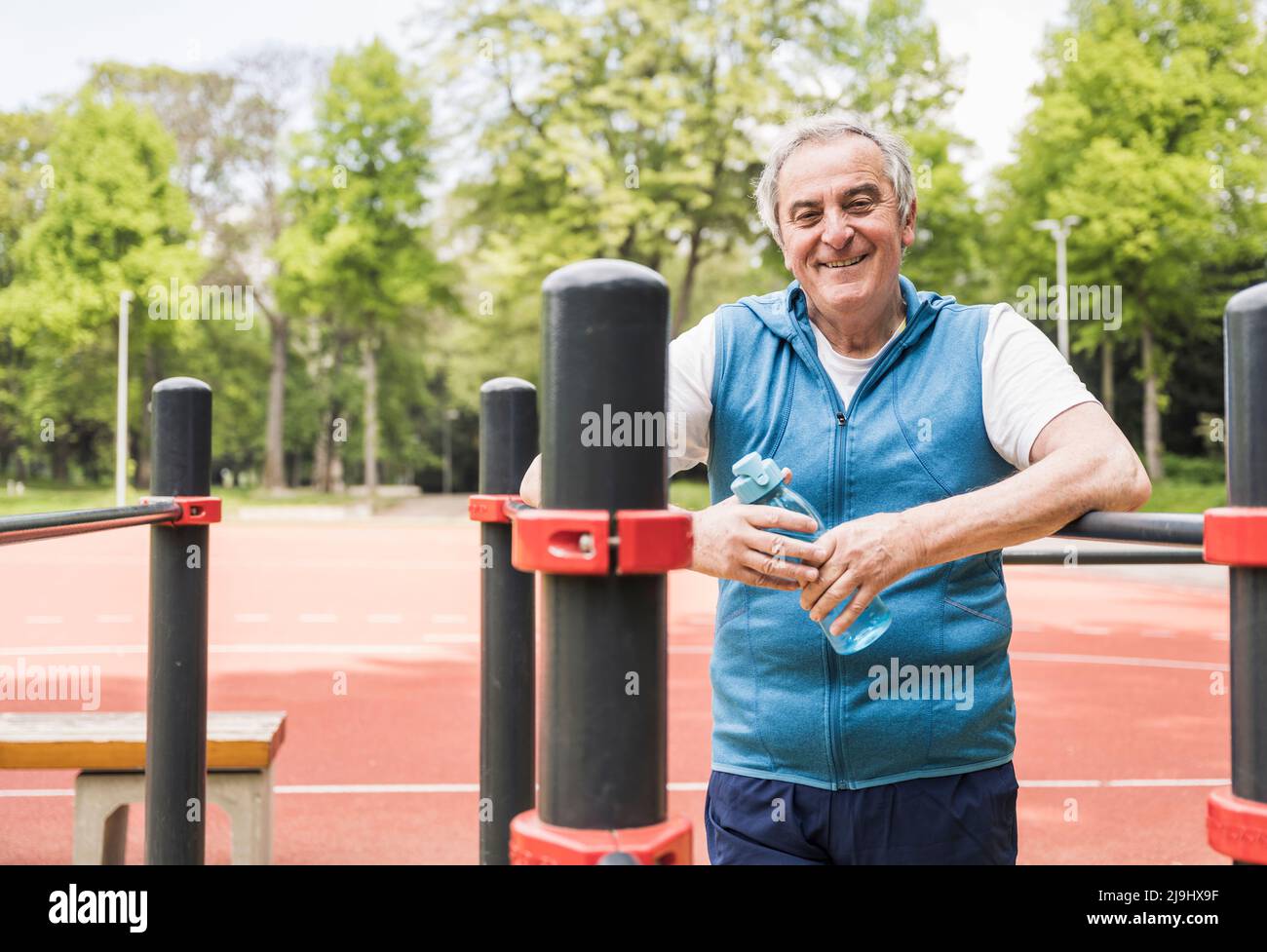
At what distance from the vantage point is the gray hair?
187cm

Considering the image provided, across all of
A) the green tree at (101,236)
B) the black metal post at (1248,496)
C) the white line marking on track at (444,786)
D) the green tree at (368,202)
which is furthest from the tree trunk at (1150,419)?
the black metal post at (1248,496)

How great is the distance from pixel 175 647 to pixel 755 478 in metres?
1.53

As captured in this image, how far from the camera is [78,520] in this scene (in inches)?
76.1

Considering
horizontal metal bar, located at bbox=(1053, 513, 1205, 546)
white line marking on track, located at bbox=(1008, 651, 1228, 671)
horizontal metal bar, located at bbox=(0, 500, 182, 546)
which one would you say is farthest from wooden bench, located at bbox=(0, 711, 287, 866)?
white line marking on track, located at bbox=(1008, 651, 1228, 671)

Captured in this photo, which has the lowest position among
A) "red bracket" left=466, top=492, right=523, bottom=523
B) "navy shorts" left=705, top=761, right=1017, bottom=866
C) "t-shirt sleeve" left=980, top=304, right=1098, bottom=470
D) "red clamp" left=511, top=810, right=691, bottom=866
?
"navy shorts" left=705, top=761, right=1017, bottom=866

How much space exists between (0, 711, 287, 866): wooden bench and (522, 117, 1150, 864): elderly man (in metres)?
2.12

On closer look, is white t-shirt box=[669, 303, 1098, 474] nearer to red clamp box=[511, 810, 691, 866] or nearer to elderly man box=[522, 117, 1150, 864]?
elderly man box=[522, 117, 1150, 864]

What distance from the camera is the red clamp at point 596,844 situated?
36.2 inches

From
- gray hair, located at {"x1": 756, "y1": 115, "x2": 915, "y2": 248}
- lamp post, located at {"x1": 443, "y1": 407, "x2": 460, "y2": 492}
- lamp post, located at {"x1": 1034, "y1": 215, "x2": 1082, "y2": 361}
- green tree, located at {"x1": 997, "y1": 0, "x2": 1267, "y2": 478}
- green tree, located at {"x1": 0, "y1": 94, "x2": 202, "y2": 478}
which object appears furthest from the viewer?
lamp post, located at {"x1": 443, "y1": 407, "x2": 460, "y2": 492}

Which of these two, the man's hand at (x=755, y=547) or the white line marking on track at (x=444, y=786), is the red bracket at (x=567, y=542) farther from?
the white line marking on track at (x=444, y=786)

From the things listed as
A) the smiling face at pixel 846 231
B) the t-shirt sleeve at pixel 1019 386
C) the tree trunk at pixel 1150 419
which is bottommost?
the t-shirt sleeve at pixel 1019 386

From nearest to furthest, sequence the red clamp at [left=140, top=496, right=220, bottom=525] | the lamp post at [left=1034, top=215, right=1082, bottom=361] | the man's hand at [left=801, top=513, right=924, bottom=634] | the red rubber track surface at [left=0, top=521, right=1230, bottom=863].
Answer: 1. the man's hand at [left=801, top=513, right=924, bottom=634]
2. the red clamp at [left=140, top=496, right=220, bottom=525]
3. the red rubber track surface at [left=0, top=521, right=1230, bottom=863]
4. the lamp post at [left=1034, top=215, right=1082, bottom=361]

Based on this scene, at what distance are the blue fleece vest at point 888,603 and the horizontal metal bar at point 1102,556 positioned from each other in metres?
0.50
